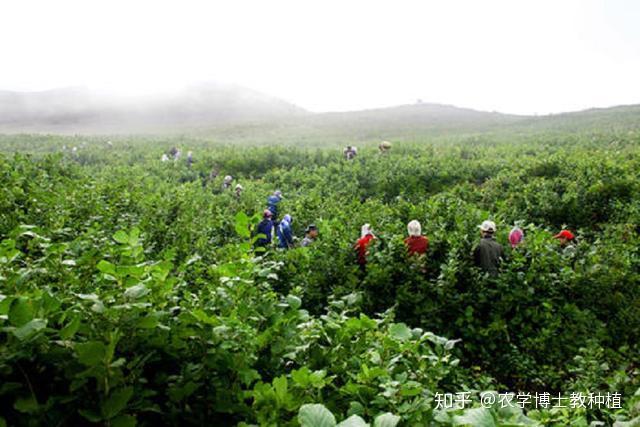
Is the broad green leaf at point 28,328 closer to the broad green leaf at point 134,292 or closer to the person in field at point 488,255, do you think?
the broad green leaf at point 134,292

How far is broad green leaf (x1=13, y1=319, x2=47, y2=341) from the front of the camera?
5.41 feet

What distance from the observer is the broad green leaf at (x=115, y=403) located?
5.86ft

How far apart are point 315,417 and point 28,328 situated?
3.68 ft

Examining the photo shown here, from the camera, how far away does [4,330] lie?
1.72 m

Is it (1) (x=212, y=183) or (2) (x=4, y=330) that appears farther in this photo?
(1) (x=212, y=183)

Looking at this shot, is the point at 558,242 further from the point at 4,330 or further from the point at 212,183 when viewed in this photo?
the point at 212,183

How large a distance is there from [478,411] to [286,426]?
890 mm

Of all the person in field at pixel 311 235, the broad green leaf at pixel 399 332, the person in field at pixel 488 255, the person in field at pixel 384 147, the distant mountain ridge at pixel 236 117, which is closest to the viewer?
the broad green leaf at pixel 399 332

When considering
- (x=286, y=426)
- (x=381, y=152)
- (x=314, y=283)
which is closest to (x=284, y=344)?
(x=286, y=426)

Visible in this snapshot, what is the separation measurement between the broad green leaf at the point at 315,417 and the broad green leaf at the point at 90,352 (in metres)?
0.85

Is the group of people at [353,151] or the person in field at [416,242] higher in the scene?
the group of people at [353,151]

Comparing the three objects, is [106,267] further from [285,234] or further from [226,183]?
[226,183]

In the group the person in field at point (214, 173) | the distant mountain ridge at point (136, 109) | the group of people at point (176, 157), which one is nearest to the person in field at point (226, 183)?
the person in field at point (214, 173)

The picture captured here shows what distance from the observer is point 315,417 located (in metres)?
1.62
